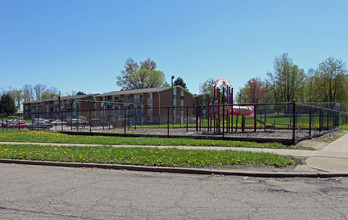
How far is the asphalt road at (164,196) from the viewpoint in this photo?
423cm

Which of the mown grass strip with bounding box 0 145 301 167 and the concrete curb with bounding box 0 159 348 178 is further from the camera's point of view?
the mown grass strip with bounding box 0 145 301 167

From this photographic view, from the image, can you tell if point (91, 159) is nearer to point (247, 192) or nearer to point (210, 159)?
point (210, 159)

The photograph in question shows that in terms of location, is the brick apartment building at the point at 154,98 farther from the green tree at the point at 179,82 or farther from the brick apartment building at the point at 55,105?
the green tree at the point at 179,82

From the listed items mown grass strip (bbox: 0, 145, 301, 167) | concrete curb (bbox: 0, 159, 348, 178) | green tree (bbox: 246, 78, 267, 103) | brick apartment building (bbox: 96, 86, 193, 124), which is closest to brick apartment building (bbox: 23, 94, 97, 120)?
brick apartment building (bbox: 96, 86, 193, 124)

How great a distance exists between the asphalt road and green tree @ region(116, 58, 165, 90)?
71495 mm

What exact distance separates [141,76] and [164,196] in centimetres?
7418

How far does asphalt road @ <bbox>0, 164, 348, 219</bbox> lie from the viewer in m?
4.23

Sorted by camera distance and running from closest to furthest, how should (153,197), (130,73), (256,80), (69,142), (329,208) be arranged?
(329,208), (153,197), (69,142), (256,80), (130,73)

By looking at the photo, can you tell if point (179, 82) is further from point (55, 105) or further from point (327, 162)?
point (327, 162)

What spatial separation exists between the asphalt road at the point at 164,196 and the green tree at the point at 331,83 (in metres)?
47.1

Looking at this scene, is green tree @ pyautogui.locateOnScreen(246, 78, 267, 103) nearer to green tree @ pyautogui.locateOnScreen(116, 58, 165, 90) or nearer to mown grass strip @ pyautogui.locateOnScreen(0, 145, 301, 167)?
green tree @ pyautogui.locateOnScreen(116, 58, 165, 90)

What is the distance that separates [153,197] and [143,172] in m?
2.31

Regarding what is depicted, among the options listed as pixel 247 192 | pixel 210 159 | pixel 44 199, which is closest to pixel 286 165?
pixel 210 159

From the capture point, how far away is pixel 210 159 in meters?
8.19
